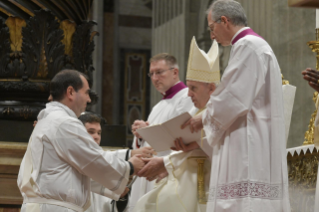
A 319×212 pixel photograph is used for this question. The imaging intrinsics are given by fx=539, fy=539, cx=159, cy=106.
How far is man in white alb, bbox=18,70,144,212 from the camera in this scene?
12.2ft

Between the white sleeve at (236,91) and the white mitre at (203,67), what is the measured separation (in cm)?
74

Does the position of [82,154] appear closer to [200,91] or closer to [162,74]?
[200,91]

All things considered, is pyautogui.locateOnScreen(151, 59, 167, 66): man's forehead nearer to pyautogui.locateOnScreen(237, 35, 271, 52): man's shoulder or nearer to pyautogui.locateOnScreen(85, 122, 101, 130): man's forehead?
pyautogui.locateOnScreen(85, 122, 101, 130): man's forehead

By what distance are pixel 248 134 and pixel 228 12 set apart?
2.84 feet

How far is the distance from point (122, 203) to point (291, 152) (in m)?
1.55

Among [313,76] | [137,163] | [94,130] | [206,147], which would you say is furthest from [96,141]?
[313,76]

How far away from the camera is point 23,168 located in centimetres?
392

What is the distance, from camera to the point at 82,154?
149 inches

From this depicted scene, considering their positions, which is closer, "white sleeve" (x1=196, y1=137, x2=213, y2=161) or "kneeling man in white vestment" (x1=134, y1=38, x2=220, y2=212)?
"white sleeve" (x1=196, y1=137, x2=213, y2=161)

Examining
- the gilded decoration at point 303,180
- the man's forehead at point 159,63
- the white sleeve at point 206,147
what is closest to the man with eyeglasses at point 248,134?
the white sleeve at point 206,147

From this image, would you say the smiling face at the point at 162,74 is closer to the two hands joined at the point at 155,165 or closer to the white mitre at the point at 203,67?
the white mitre at the point at 203,67

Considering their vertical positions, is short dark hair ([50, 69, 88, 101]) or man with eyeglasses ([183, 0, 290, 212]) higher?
short dark hair ([50, 69, 88, 101])

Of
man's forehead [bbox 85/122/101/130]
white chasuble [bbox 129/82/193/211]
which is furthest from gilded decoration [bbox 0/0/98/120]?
white chasuble [bbox 129/82/193/211]

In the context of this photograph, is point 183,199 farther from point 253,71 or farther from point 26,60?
point 26,60
